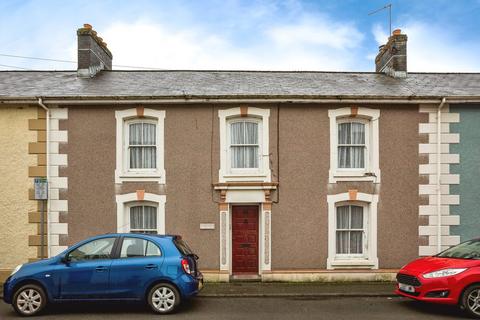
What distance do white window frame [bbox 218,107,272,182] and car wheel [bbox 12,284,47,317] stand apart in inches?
219

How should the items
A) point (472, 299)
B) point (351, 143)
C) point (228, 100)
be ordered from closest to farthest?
point (472, 299) < point (228, 100) < point (351, 143)

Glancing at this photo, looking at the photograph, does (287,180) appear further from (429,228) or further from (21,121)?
(21,121)

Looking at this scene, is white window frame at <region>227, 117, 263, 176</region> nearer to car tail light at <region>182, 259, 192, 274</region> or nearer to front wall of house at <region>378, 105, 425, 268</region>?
front wall of house at <region>378, 105, 425, 268</region>

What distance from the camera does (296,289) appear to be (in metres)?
12.0

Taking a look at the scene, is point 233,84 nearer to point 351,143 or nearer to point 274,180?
point 274,180

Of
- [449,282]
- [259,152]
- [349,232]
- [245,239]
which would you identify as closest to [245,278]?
[245,239]

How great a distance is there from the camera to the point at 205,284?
498 inches

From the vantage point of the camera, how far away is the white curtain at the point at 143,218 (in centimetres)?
1346

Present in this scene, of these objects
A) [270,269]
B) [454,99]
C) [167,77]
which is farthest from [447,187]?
[167,77]

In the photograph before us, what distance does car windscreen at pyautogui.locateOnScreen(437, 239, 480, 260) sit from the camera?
979cm

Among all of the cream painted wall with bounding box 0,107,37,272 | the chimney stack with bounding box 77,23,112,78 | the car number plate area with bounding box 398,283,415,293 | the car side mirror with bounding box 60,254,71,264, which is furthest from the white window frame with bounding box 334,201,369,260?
the chimney stack with bounding box 77,23,112,78

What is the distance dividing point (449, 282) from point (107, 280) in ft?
21.8

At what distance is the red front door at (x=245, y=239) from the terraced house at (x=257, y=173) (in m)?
0.04

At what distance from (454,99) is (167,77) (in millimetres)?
8811
